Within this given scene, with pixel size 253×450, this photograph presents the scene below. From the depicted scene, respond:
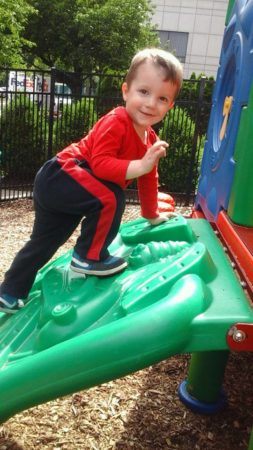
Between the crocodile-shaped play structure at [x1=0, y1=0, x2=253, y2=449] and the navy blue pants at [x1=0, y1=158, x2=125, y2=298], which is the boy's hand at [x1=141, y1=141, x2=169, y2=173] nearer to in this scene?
the navy blue pants at [x1=0, y1=158, x2=125, y2=298]

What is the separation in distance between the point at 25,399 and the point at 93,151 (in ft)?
3.23

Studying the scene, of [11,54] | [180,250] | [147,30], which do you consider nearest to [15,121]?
[11,54]

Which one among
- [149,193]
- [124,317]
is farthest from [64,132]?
[124,317]

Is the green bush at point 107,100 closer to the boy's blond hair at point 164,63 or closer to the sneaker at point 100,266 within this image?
the boy's blond hair at point 164,63

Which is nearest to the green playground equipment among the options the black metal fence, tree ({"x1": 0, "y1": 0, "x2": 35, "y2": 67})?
the black metal fence

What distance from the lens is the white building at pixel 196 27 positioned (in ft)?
150

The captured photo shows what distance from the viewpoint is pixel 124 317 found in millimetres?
1601

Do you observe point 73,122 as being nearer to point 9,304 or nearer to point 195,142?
point 195,142

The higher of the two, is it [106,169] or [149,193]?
[106,169]

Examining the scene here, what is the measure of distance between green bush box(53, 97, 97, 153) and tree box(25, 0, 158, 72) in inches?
666

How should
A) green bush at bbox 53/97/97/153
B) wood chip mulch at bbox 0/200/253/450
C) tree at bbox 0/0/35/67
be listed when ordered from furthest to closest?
tree at bbox 0/0/35/67 → green bush at bbox 53/97/97/153 → wood chip mulch at bbox 0/200/253/450

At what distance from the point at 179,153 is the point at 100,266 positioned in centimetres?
667

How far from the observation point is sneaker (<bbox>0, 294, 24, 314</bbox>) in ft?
7.31

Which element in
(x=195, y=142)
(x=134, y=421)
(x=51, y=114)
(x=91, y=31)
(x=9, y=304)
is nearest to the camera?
(x=9, y=304)
